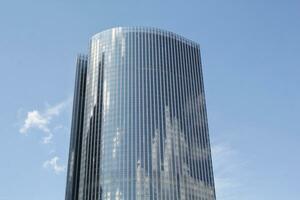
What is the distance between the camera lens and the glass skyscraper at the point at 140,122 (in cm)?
14725

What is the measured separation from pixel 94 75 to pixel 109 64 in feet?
25.7

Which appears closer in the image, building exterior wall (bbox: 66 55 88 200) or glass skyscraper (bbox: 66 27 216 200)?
glass skyscraper (bbox: 66 27 216 200)

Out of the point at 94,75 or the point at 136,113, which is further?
the point at 94,75

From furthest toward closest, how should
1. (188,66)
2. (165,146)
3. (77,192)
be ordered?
(188,66) < (77,192) < (165,146)

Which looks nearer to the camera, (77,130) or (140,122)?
(140,122)

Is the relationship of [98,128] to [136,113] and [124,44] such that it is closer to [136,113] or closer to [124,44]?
[136,113]

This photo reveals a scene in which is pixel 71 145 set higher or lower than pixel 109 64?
lower

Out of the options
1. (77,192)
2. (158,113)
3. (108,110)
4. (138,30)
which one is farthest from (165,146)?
(138,30)

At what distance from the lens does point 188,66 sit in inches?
6988

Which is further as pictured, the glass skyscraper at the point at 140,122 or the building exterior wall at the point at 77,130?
the building exterior wall at the point at 77,130

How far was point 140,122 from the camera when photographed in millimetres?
154125

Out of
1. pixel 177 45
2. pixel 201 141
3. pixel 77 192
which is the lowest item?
pixel 77 192

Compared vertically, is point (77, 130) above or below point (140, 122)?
above

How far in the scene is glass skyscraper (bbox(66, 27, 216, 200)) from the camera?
147m
